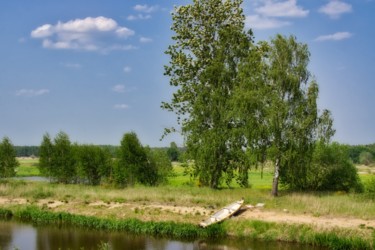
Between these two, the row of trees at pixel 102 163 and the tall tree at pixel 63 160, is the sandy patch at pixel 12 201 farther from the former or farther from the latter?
the tall tree at pixel 63 160

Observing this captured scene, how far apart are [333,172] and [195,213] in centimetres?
1891

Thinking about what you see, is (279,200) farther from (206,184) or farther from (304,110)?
(206,184)

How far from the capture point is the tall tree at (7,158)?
58.6 m

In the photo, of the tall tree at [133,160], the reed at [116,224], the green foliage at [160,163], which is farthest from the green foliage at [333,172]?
the reed at [116,224]

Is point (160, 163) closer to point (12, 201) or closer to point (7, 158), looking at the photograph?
Result: point (12, 201)

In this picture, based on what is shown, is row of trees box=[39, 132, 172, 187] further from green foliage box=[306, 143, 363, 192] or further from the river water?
the river water

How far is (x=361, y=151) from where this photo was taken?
136 m

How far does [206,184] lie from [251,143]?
31.2 feet

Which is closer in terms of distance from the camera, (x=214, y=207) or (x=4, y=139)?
(x=214, y=207)

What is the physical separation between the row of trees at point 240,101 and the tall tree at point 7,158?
83.8ft

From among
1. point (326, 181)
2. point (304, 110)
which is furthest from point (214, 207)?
point (326, 181)

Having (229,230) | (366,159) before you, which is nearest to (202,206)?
(229,230)

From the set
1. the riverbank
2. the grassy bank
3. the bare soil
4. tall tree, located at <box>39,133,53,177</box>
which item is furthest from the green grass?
the grassy bank

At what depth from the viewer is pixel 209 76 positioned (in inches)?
1617
